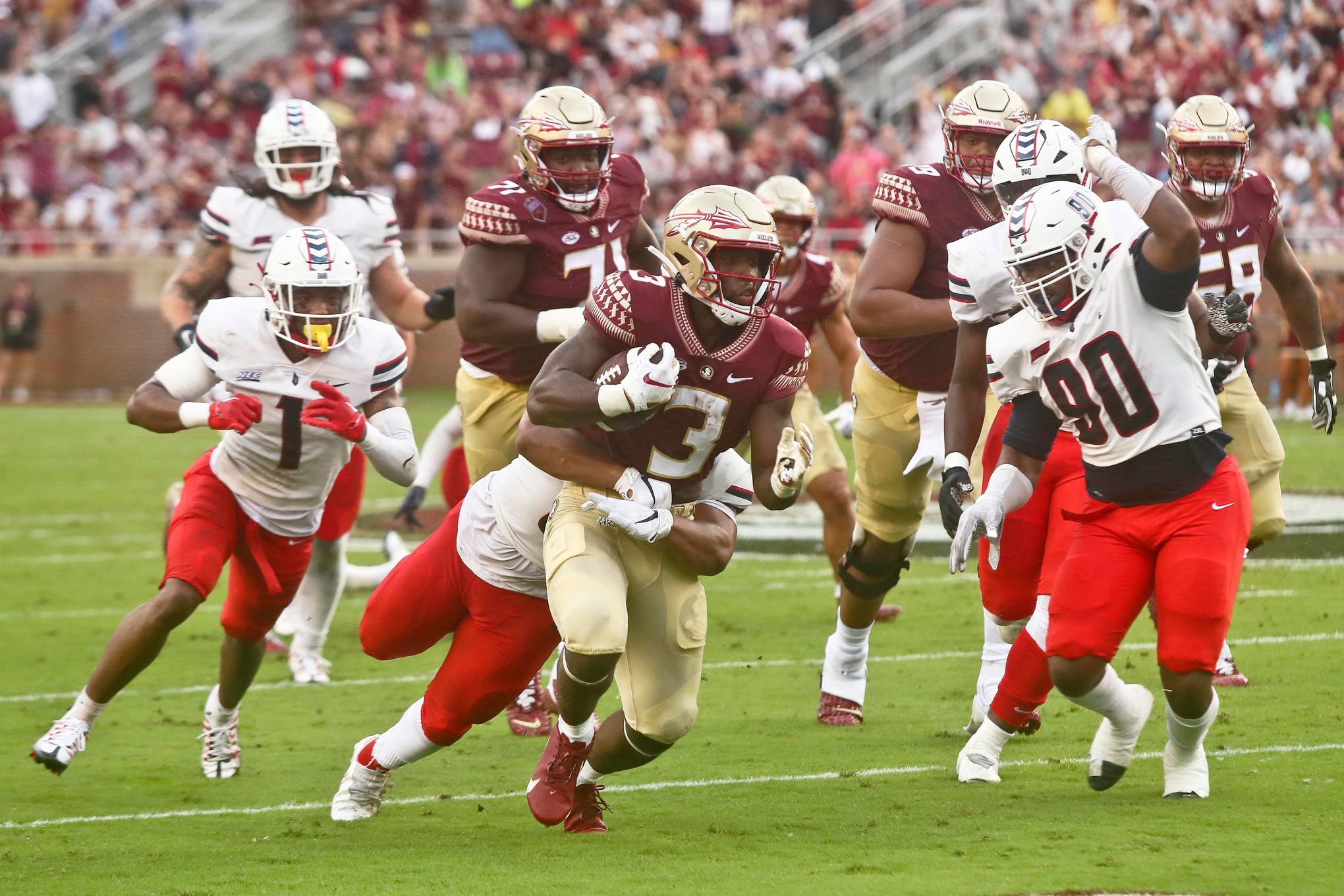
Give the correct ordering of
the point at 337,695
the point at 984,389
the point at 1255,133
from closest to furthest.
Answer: the point at 984,389, the point at 337,695, the point at 1255,133

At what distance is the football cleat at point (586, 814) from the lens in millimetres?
4566

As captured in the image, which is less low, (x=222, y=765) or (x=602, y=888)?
(x=602, y=888)

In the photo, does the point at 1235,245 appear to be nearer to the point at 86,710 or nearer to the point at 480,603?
the point at 480,603

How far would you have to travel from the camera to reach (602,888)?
156 inches

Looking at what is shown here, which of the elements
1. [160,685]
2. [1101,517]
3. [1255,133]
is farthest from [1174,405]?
[1255,133]

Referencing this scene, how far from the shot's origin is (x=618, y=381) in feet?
14.3

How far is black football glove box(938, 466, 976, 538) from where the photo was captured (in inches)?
187

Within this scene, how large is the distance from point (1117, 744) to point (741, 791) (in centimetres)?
105

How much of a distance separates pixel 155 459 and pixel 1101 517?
11.0m

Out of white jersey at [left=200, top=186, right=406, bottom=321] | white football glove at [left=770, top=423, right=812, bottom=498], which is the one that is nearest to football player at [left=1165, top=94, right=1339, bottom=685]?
white football glove at [left=770, top=423, right=812, bottom=498]

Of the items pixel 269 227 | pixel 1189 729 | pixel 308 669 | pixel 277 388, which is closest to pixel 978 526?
pixel 1189 729

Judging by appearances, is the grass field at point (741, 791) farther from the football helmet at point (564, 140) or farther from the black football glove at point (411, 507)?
the football helmet at point (564, 140)

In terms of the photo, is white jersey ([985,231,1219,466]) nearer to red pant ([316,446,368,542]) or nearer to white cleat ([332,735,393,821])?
white cleat ([332,735,393,821])

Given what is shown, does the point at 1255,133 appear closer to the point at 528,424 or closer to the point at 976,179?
the point at 976,179
